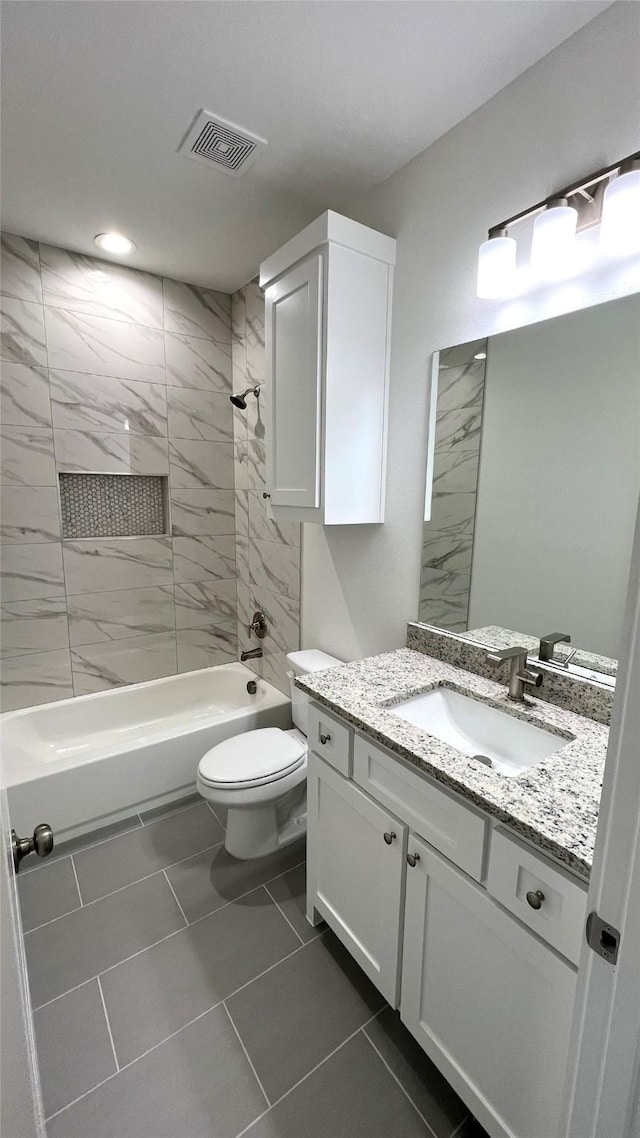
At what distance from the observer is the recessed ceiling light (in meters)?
2.12

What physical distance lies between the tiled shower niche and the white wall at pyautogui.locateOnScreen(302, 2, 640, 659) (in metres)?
1.14

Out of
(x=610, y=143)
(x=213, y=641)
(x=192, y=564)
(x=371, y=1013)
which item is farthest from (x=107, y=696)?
(x=610, y=143)

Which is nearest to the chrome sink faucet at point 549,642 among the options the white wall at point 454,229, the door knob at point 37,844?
the white wall at point 454,229

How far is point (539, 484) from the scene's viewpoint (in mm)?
1301

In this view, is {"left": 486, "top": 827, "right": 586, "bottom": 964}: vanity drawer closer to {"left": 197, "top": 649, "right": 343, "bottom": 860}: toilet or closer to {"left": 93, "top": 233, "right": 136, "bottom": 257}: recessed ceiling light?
{"left": 197, "top": 649, "right": 343, "bottom": 860}: toilet

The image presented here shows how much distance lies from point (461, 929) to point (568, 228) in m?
1.61

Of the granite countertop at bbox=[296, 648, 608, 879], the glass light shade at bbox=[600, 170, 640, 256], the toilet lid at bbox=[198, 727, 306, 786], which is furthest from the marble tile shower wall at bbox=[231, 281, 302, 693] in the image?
the glass light shade at bbox=[600, 170, 640, 256]

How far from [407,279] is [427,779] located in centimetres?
161

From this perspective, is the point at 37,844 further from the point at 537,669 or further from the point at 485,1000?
the point at 537,669

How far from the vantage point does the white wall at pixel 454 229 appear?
109 centimetres

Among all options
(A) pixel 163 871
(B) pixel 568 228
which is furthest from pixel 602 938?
(A) pixel 163 871

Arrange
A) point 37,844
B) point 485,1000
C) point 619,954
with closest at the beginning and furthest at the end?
1. point 619,954
2. point 37,844
3. point 485,1000

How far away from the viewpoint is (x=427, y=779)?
1.03 m

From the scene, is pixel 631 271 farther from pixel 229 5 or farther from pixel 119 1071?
pixel 119 1071
